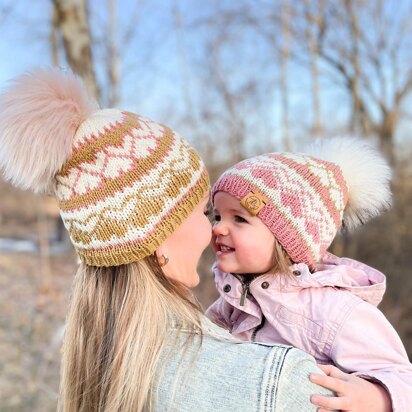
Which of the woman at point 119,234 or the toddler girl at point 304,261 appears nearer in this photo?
the woman at point 119,234

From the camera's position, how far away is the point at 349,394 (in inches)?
46.8

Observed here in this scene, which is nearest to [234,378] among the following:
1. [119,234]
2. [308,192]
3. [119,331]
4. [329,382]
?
[329,382]

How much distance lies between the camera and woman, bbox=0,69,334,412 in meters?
1.26

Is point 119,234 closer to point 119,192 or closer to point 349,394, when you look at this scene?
point 119,192

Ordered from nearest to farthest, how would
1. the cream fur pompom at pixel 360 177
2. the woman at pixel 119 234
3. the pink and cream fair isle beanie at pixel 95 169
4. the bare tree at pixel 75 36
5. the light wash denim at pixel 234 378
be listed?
the light wash denim at pixel 234 378
the woman at pixel 119 234
the pink and cream fair isle beanie at pixel 95 169
the cream fur pompom at pixel 360 177
the bare tree at pixel 75 36

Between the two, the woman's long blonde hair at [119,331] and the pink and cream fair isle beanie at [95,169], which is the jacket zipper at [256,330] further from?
the pink and cream fair isle beanie at [95,169]

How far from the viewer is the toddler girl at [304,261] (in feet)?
4.68

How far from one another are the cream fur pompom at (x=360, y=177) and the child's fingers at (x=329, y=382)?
81 cm

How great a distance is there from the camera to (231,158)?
8945mm

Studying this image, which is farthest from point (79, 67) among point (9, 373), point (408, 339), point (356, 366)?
point (408, 339)

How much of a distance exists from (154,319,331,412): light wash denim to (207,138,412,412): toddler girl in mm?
315

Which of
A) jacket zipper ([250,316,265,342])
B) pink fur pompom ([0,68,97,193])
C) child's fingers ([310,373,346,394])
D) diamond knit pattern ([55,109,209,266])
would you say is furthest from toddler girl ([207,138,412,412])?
pink fur pompom ([0,68,97,193])

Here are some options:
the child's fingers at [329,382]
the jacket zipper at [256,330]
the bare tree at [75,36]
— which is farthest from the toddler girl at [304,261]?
the bare tree at [75,36]

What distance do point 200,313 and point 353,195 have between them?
2.62 ft
